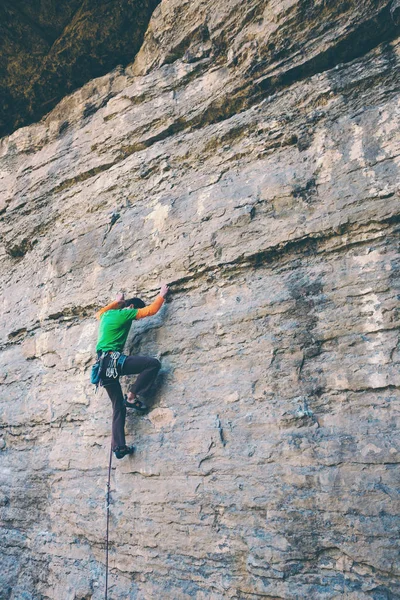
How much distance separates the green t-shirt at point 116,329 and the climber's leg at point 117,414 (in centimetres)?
49

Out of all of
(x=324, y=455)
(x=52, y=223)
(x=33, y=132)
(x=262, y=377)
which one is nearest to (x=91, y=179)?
(x=52, y=223)

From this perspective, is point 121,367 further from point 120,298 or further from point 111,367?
point 120,298

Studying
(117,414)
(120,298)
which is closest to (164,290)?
(120,298)

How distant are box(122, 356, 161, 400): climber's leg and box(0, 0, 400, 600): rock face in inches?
9.2

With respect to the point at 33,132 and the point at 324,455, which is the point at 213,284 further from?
the point at 33,132

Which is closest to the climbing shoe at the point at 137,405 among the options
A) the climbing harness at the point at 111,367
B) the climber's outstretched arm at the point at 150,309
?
the climbing harness at the point at 111,367

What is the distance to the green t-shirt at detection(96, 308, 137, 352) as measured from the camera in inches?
238

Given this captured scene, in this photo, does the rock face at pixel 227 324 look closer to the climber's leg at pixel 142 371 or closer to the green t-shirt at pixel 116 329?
the climber's leg at pixel 142 371

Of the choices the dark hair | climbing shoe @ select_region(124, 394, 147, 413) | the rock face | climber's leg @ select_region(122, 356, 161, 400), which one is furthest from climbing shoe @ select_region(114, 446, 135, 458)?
the dark hair

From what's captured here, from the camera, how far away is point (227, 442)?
17.2ft

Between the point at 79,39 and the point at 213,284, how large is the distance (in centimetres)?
598

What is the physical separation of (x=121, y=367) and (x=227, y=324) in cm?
141

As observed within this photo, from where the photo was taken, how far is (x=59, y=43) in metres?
9.06

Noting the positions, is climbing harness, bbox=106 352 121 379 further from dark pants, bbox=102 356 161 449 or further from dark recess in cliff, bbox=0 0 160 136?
dark recess in cliff, bbox=0 0 160 136
